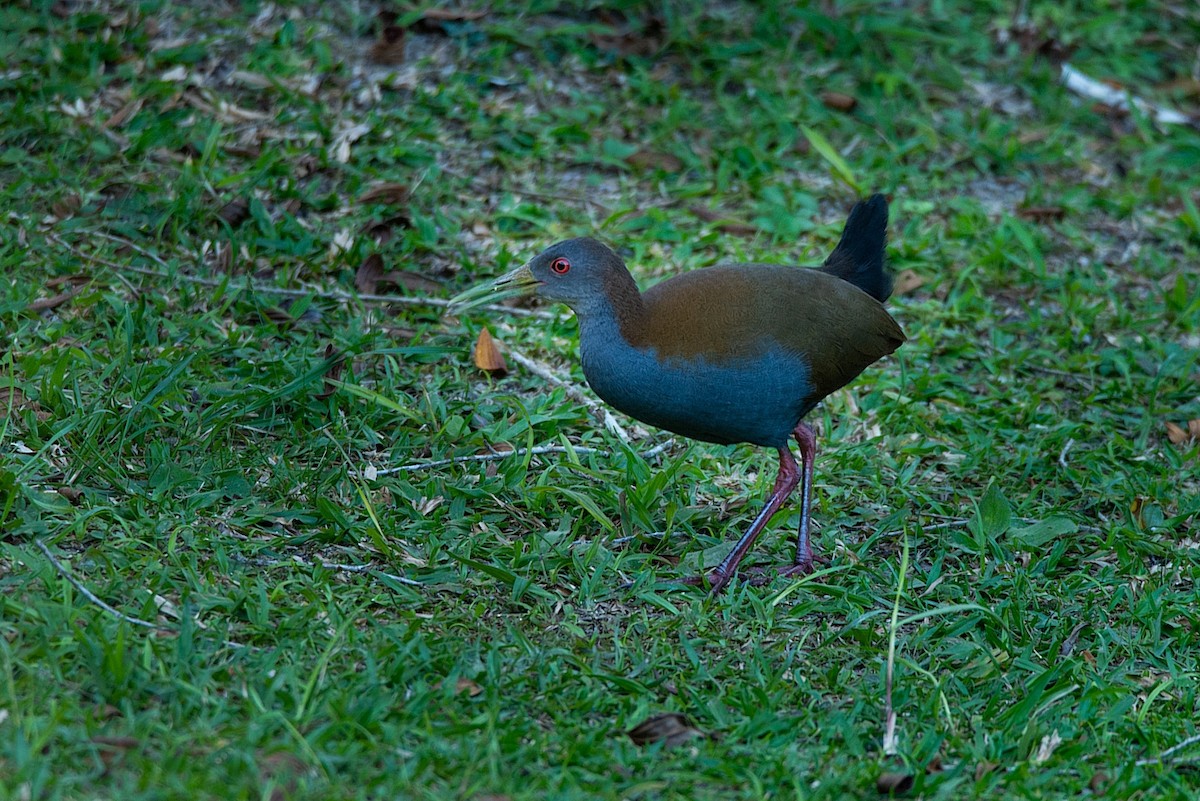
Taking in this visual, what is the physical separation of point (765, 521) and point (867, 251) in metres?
1.25

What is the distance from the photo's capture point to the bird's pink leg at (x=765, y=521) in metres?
4.59

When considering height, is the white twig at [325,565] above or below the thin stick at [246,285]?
above

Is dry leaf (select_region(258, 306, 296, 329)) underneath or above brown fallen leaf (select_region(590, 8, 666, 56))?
underneath

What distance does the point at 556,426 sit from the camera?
5.31 metres

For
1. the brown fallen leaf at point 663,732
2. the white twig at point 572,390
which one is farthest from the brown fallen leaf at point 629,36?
the brown fallen leaf at point 663,732

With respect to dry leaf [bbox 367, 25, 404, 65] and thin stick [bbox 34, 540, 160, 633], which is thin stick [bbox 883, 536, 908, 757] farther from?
dry leaf [bbox 367, 25, 404, 65]

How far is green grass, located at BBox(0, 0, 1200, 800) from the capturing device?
3627mm

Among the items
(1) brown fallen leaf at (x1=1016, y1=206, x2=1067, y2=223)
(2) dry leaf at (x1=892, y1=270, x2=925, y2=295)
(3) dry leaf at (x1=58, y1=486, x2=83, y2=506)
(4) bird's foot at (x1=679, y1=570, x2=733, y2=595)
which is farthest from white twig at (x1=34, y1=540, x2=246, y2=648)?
(1) brown fallen leaf at (x1=1016, y1=206, x2=1067, y2=223)

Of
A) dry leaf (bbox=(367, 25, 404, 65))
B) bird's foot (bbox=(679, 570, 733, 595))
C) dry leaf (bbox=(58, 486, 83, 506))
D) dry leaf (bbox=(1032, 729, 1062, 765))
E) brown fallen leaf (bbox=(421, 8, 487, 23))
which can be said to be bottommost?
bird's foot (bbox=(679, 570, 733, 595))

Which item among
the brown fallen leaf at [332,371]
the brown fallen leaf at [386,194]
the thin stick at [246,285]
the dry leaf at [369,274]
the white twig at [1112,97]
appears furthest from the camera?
the white twig at [1112,97]

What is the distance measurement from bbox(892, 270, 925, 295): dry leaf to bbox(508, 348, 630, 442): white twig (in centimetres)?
187

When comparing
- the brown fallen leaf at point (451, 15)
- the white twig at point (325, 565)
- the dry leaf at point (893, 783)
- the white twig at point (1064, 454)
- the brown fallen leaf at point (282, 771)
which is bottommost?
the white twig at point (1064, 454)

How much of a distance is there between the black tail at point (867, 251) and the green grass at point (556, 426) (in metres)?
0.69

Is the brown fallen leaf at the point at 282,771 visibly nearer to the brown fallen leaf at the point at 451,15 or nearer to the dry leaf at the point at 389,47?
the dry leaf at the point at 389,47
